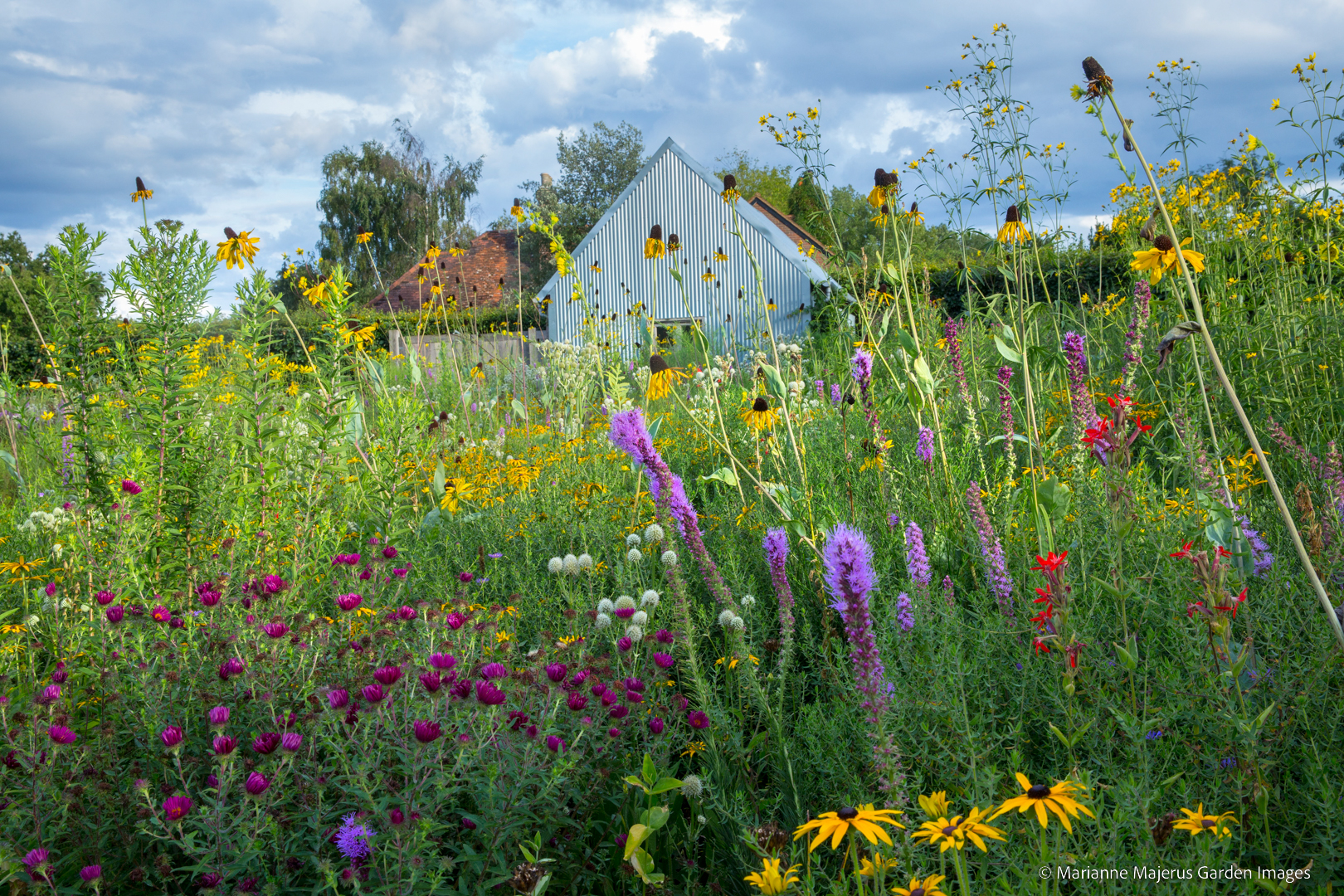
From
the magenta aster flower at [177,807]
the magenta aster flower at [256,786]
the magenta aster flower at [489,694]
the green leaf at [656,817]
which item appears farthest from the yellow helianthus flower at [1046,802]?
the magenta aster flower at [177,807]

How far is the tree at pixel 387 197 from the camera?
1359 inches

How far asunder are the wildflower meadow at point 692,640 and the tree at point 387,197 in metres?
34.1

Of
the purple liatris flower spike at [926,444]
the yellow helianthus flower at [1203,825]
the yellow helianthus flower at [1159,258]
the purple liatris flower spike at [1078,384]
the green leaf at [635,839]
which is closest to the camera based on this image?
the yellow helianthus flower at [1203,825]

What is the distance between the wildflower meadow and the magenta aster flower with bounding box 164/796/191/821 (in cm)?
1

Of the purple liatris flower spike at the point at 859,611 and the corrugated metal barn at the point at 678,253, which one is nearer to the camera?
the purple liatris flower spike at the point at 859,611

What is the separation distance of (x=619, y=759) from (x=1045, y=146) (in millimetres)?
3284

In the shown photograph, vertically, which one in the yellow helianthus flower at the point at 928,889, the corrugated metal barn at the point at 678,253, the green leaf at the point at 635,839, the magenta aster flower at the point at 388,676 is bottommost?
the green leaf at the point at 635,839

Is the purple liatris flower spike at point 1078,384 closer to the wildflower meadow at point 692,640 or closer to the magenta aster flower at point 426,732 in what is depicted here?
the wildflower meadow at point 692,640

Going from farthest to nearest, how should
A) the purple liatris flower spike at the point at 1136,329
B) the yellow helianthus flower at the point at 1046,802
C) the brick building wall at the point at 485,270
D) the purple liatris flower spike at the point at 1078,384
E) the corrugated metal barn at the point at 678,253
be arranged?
the brick building wall at the point at 485,270, the corrugated metal barn at the point at 678,253, the purple liatris flower spike at the point at 1136,329, the purple liatris flower spike at the point at 1078,384, the yellow helianthus flower at the point at 1046,802

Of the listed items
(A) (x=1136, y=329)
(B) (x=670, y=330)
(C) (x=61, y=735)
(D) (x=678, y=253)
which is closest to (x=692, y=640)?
(C) (x=61, y=735)

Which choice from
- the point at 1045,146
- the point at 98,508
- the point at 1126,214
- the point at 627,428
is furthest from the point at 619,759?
the point at 1126,214

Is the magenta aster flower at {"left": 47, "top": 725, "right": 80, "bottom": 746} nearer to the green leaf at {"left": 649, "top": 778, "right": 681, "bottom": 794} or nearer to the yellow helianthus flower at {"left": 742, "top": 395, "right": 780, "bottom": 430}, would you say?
the green leaf at {"left": 649, "top": 778, "right": 681, "bottom": 794}

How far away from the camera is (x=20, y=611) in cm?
294

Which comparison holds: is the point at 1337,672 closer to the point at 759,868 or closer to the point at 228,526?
the point at 759,868
